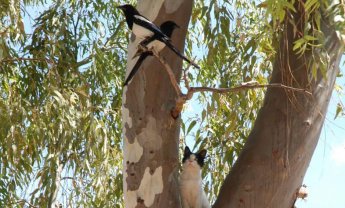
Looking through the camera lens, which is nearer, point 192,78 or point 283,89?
point 283,89

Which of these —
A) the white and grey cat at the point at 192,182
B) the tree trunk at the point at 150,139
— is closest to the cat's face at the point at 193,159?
the white and grey cat at the point at 192,182

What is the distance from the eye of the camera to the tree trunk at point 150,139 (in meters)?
2.28

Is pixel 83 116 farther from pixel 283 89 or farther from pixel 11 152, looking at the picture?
pixel 283 89

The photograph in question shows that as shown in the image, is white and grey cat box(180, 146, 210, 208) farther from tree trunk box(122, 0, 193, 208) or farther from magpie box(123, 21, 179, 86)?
magpie box(123, 21, 179, 86)

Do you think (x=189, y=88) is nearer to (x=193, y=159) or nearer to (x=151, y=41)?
(x=151, y=41)

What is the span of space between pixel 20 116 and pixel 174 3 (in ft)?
3.56

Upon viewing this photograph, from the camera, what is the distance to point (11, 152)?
322 cm

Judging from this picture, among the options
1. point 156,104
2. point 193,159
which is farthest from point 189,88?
point 193,159

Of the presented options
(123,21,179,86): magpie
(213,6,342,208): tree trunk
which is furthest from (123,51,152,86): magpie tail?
(213,6,342,208): tree trunk

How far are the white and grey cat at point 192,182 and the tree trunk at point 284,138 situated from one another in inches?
13.4

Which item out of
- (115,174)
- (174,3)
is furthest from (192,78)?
(174,3)

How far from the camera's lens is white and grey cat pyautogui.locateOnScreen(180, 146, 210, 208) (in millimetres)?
2645

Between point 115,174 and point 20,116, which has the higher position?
point 20,116

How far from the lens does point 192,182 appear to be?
2.72 m
